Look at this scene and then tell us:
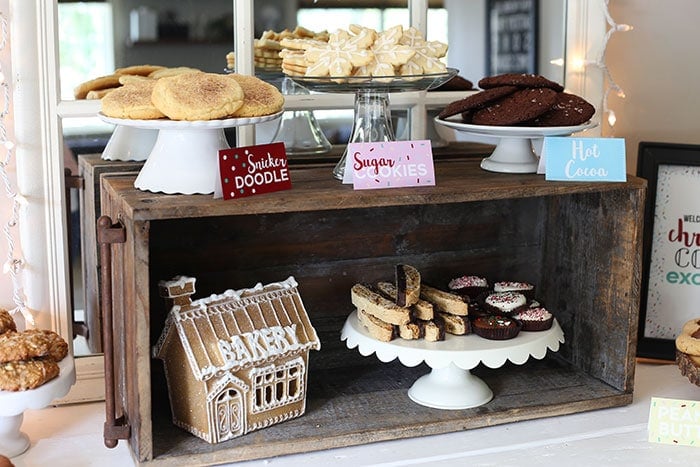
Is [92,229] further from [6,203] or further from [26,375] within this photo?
[26,375]

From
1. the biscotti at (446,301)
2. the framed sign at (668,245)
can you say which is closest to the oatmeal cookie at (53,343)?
the biscotti at (446,301)

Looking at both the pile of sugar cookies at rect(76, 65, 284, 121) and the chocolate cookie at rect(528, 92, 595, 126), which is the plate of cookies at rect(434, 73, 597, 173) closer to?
the chocolate cookie at rect(528, 92, 595, 126)

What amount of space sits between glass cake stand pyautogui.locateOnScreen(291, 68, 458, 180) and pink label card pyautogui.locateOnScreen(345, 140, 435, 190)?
9 cm

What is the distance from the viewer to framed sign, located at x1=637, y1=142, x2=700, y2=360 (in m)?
1.65

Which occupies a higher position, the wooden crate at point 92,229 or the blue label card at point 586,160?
the blue label card at point 586,160

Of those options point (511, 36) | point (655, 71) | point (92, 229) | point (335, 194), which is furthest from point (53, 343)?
point (655, 71)

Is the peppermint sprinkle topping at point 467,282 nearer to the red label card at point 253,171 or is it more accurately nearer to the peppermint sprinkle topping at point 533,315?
the peppermint sprinkle topping at point 533,315

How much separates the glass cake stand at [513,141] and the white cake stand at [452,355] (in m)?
0.26

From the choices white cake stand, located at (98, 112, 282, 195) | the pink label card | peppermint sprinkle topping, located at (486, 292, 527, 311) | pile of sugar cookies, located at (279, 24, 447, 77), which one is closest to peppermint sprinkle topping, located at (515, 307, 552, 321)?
peppermint sprinkle topping, located at (486, 292, 527, 311)

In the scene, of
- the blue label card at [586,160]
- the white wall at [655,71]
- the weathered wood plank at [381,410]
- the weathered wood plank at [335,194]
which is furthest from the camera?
the white wall at [655,71]

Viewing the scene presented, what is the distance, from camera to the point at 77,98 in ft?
4.55

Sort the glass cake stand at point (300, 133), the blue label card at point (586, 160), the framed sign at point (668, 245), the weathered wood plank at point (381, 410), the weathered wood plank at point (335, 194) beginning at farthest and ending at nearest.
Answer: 1. the framed sign at point (668, 245)
2. the glass cake stand at point (300, 133)
3. the blue label card at point (586, 160)
4. the weathered wood plank at point (381, 410)
5. the weathered wood plank at point (335, 194)

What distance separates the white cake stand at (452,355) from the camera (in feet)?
4.50

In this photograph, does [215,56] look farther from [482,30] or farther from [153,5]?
[482,30]
